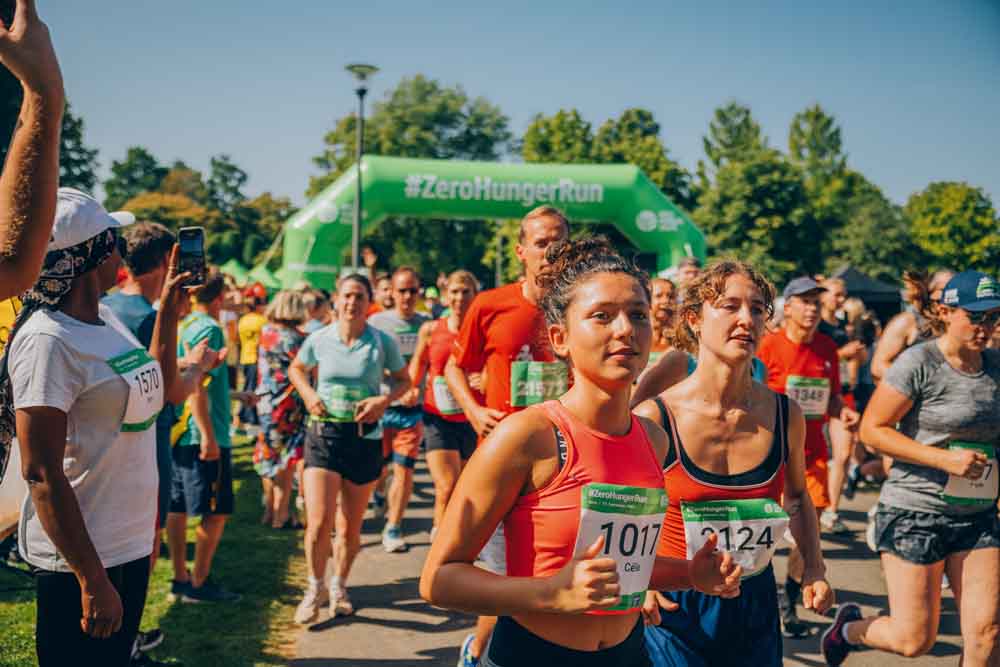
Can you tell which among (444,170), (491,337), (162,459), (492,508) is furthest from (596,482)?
(444,170)

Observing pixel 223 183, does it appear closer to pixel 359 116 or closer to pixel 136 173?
pixel 136 173

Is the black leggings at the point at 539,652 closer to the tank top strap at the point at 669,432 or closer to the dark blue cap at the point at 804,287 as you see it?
the tank top strap at the point at 669,432

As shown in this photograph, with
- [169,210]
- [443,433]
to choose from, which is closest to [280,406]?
[443,433]

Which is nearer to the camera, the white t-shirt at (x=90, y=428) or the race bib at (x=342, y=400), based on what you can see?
the white t-shirt at (x=90, y=428)

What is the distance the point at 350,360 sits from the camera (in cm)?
557

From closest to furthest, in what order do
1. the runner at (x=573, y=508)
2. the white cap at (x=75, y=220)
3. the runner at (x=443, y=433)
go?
the runner at (x=573, y=508)
the white cap at (x=75, y=220)
the runner at (x=443, y=433)

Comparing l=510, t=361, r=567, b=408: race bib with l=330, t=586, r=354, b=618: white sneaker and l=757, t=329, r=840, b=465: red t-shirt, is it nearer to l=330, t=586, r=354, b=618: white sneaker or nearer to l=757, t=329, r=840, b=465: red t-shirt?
l=330, t=586, r=354, b=618: white sneaker

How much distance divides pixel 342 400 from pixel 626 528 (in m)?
3.62

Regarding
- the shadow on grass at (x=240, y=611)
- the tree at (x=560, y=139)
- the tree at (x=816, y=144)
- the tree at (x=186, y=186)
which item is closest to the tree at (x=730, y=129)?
the tree at (x=816, y=144)

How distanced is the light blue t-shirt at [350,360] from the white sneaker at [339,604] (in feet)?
4.21

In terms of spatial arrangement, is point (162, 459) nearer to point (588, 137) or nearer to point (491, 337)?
point (491, 337)

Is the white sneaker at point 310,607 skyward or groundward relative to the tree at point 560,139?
groundward

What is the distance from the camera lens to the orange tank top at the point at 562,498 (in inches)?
78.9

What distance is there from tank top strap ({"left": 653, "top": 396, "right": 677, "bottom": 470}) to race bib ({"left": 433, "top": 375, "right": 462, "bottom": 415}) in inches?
125
